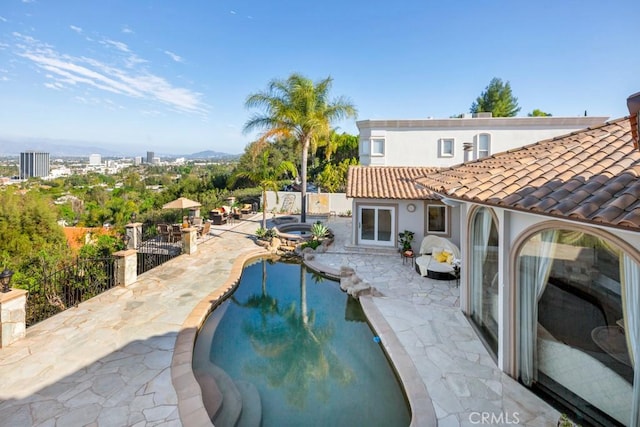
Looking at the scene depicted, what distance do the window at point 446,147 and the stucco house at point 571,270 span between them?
1481 centimetres

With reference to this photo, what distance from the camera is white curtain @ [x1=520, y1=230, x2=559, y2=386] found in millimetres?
5184

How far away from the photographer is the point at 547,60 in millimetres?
17203

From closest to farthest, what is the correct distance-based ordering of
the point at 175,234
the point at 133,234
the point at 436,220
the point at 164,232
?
1. the point at 133,234
2. the point at 436,220
3. the point at 175,234
4. the point at 164,232

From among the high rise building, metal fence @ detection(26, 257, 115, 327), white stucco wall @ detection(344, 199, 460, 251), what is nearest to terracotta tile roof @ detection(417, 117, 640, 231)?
white stucco wall @ detection(344, 199, 460, 251)

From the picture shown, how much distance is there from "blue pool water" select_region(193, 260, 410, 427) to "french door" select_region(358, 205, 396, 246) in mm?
5501

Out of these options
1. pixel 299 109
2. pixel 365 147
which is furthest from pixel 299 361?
pixel 365 147

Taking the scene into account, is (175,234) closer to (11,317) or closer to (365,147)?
(11,317)

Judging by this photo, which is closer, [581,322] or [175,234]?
[581,322]

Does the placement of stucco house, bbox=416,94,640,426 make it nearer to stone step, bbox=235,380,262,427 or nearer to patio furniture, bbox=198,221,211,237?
stone step, bbox=235,380,262,427

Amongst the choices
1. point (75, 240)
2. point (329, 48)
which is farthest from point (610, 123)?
point (75, 240)

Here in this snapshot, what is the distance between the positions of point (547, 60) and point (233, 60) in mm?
21193

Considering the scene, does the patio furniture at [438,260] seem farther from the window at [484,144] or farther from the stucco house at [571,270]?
the window at [484,144]

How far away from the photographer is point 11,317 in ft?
22.2

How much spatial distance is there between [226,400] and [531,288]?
5978mm
